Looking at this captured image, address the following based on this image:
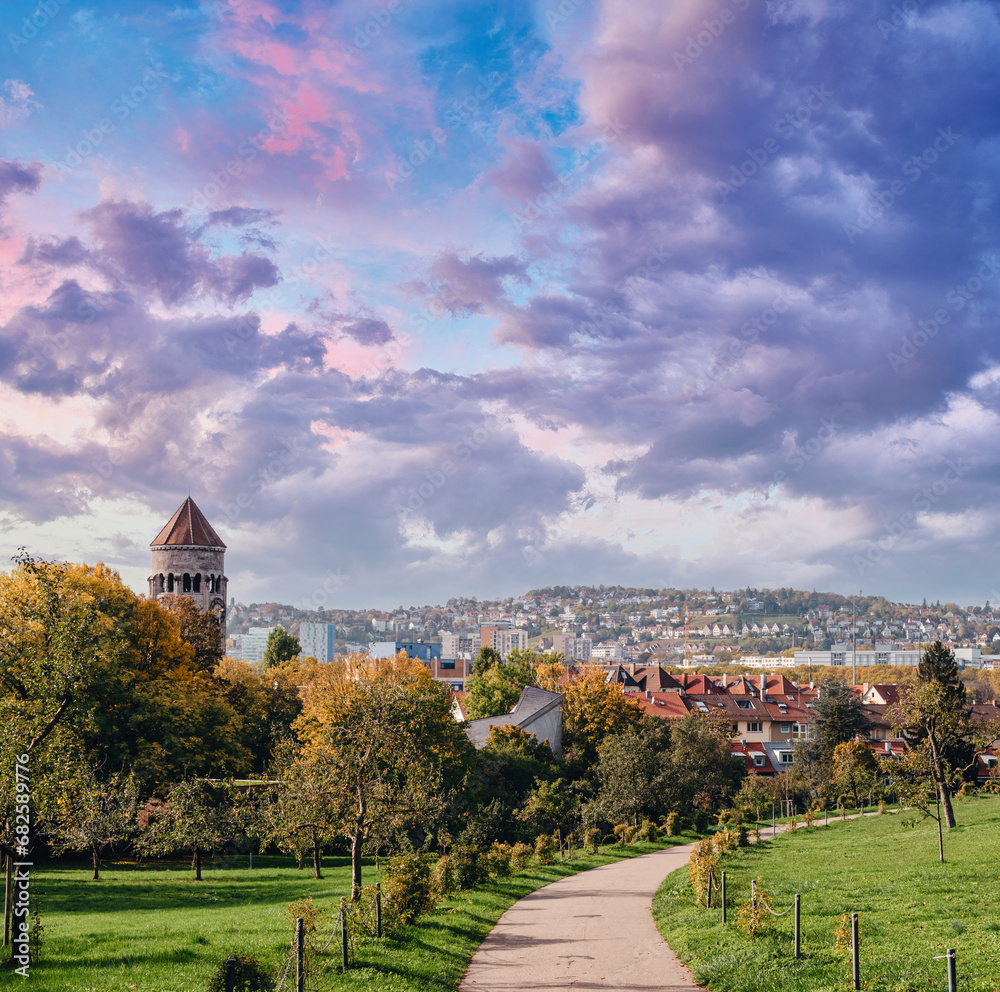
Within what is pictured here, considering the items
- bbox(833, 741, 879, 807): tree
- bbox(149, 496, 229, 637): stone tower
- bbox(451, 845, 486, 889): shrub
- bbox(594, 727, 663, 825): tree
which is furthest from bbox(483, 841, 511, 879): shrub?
bbox(149, 496, 229, 637): stone tower

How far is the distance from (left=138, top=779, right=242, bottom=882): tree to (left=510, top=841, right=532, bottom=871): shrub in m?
10.2

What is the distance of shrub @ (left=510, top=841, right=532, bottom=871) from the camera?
3219cm

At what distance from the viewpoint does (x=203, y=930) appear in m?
19.1

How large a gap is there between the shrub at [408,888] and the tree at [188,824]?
1270 centimetres

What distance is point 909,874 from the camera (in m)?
24.2

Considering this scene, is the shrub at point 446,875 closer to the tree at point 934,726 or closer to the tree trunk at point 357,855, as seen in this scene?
the tree trunk at point 357,855

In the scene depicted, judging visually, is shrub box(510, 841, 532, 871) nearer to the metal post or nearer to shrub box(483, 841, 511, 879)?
shrub box(483, 841, 511, 879)

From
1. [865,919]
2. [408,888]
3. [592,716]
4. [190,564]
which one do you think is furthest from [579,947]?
[190,564]

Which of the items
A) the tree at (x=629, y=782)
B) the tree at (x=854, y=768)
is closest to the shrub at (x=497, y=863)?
the tree at (x=629, y=782)

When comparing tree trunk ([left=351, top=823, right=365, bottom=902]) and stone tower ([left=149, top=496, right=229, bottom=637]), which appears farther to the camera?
stone tower ([left=149, top=496, right=229, bottom=637])

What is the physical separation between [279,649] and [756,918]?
89620mm

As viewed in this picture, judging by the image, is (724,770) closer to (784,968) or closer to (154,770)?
(154,770)

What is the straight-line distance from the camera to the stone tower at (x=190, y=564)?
87.7 meters

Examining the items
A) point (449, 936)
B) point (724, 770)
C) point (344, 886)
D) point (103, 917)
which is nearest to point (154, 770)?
point (344, 886)
